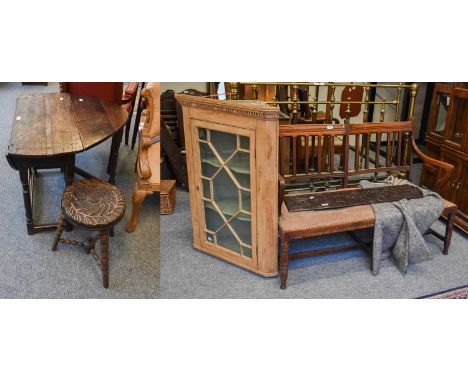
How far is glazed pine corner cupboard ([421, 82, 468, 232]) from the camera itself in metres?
2.61

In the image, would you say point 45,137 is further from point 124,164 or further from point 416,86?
point 416,86

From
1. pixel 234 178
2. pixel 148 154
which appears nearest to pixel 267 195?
pixel 234 178

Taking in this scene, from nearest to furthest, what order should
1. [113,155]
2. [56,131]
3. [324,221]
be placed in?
[324,221] < [56,131] < [113,155]

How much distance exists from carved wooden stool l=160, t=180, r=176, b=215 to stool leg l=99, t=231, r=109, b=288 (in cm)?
47

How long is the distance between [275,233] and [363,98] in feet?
3.71

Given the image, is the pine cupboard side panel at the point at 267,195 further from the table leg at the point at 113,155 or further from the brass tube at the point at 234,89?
the table leg at the point at 113,155


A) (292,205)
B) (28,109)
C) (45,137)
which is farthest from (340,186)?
(28,109)

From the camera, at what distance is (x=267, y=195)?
203 cm

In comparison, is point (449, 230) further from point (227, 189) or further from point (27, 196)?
point (27, 196)

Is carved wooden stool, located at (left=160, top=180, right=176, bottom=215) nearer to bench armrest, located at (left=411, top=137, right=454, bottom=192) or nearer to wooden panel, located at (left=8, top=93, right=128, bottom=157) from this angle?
wooden panel, located at (left=8, top=93, right=128, bottom=157)

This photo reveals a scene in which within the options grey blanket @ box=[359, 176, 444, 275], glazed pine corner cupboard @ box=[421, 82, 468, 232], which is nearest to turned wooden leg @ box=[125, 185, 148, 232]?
grey blanket @ box=[359, 176, 444, 275]

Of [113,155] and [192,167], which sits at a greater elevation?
[192,167]

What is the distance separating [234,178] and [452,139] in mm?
1476
